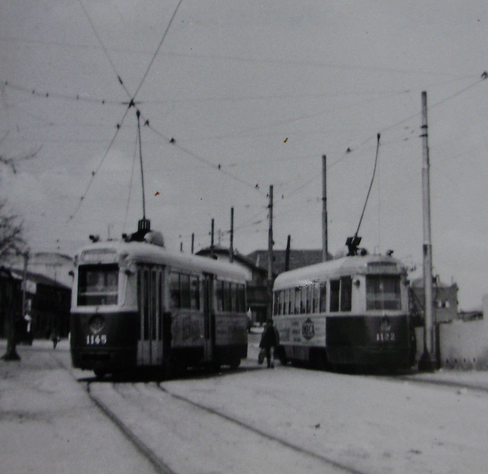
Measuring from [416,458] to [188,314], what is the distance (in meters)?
11.8

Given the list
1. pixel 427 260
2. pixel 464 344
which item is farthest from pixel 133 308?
pixel 464 344

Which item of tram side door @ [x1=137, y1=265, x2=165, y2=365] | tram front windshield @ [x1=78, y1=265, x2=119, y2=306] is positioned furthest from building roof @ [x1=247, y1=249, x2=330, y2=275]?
tram front windshield @ [x1=78, y1=265, x2=119, y2=306]

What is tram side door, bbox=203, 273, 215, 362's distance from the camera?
66.1 ft

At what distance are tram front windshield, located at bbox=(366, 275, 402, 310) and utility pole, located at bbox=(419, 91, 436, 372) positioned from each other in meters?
2.09

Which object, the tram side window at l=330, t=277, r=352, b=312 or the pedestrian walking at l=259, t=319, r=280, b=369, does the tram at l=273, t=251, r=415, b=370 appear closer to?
the tram side window at l=330, t=277, r=352, b=312

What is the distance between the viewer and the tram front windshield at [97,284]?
1752cm

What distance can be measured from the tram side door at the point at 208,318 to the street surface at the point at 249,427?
311 centimetres

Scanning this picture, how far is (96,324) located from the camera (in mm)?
17359

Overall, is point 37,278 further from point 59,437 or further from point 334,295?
point 59,437

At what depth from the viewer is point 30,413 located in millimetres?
11453

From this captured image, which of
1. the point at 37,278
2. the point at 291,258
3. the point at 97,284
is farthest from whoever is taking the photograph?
the point at 291,258

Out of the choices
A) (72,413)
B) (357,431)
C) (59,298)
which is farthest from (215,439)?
(59,298)

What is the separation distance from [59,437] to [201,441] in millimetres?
1618

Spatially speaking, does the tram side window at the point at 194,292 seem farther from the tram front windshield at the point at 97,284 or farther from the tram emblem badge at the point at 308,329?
the tram emblem badge at the point at 308,329
